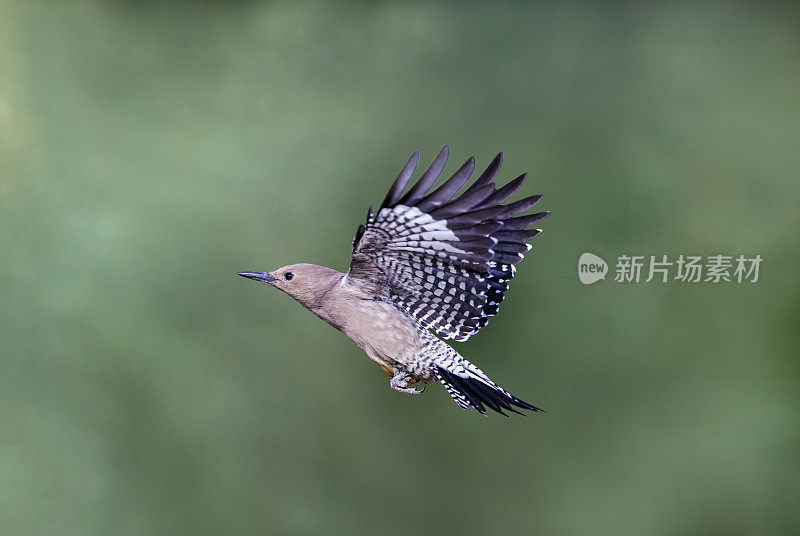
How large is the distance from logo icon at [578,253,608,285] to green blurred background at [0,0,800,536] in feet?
0.52

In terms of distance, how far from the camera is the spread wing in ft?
5.12

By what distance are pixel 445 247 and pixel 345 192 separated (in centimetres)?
164

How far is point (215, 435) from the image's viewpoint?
346 cm

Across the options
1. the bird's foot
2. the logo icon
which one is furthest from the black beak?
the logo icon

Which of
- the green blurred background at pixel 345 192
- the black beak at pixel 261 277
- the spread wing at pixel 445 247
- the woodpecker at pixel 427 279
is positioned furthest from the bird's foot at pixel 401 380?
the green blurred background at pixel 345 192

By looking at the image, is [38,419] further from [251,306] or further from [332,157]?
[332,157]

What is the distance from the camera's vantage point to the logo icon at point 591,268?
124 inches

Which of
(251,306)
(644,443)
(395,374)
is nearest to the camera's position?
(395,374)

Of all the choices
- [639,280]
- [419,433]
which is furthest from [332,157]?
[639,280]

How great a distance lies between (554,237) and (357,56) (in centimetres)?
126

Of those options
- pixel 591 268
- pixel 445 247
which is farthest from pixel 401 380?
pixel 591 268

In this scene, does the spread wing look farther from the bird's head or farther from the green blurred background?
the green blurred background

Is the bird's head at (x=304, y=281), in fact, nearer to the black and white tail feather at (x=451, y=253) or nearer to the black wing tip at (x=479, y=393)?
the black and white tail feather at (x=451, y=253)

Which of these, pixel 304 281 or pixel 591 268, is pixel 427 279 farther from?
pixel 591 268
